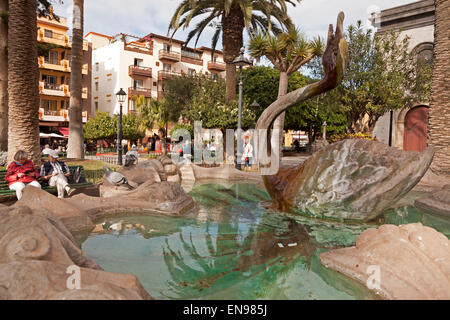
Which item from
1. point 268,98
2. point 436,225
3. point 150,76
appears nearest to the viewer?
point 436,225

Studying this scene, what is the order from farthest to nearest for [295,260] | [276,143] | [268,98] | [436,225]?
[268,98] → [276,143] → [436,225] → [295,260]

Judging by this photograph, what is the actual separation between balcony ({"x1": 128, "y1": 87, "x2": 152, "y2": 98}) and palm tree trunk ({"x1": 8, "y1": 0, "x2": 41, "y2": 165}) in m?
29.7

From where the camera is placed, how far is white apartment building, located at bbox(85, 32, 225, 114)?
125ft

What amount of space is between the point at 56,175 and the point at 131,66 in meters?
34.7

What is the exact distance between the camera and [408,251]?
2.69 metres

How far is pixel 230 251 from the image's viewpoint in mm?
3602

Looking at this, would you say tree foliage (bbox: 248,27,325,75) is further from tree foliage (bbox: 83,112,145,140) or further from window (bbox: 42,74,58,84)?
window (bbox: 42,74,58,84)

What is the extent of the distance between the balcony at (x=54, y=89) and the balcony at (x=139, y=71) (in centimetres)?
771

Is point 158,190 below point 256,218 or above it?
above

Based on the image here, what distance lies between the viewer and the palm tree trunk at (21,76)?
28.8ft

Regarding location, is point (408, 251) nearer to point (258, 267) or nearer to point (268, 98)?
point (258, 267)

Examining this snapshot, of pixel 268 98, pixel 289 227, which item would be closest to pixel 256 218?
pixel 289 227

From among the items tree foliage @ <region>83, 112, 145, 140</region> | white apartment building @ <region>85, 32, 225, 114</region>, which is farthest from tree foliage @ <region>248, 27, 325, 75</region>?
white apartment building @ <region>85, 32, 225, 114</region>

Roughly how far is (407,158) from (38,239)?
4.75 metres
